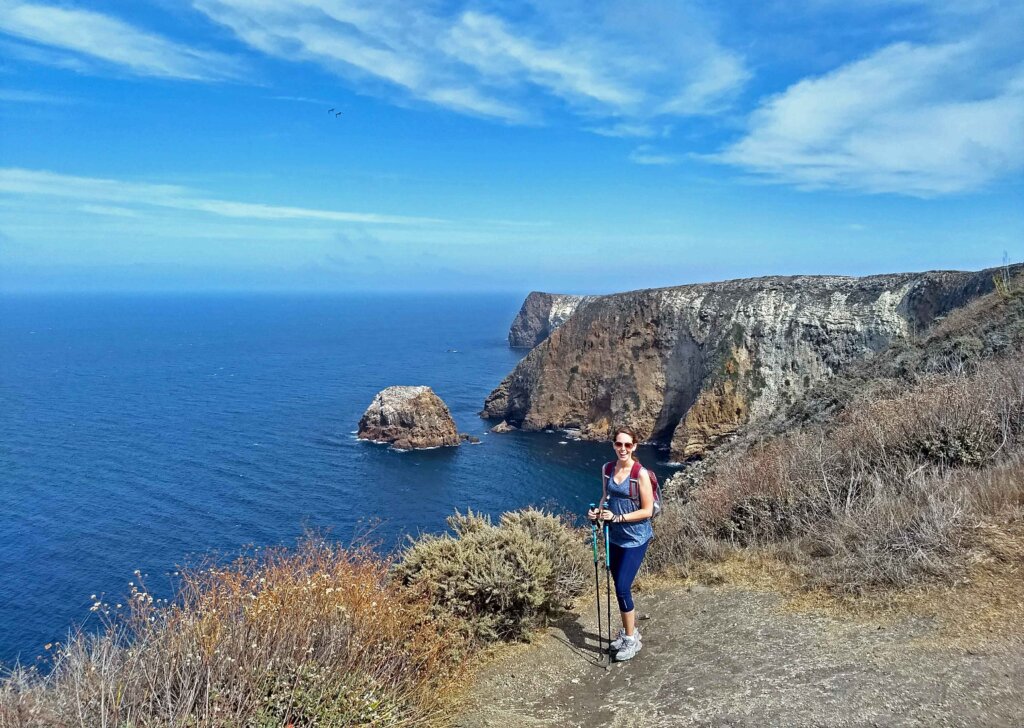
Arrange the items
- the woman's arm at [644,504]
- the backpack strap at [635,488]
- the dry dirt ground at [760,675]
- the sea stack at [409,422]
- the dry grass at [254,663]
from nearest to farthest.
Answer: the dry grass at [254,663], the dry dirt ground at [760,675], the woman's arm at [644,504], the backpack strap at [635,488], the sea stack at [409,422]

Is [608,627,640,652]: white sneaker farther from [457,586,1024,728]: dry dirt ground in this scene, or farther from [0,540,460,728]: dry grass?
[0,540,460,728]: dry grass

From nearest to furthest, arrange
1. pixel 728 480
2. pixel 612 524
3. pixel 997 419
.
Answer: pixel 612 524 < pixel 997 419 < pixel 728 480

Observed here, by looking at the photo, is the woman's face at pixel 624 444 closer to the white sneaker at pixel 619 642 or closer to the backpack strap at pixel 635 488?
the backpack strap at pixel 635 488

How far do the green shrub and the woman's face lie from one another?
185cm

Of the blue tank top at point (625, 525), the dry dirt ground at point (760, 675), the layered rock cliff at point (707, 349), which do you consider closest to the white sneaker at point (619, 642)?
the dry dirt ground at point (760, 675)

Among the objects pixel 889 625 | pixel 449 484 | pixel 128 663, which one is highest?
pixel 128 663

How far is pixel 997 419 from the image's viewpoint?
7922mm

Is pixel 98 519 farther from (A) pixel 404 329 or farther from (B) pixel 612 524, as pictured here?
(A) pixel 404 329

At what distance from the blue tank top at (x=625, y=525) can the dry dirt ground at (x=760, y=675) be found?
3.51 ft

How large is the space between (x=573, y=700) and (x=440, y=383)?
265 ft

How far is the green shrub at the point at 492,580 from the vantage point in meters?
6.90

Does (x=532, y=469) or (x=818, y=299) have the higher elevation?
(x=818, y=299)

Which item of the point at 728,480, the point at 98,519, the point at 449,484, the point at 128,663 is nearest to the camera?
the point at 128,663

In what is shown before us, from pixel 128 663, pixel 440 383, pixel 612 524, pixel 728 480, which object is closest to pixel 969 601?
pixel 612 524
